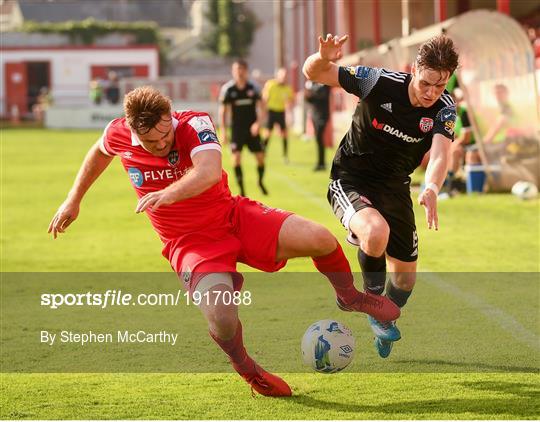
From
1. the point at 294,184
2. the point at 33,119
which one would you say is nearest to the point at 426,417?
the point at 294,184

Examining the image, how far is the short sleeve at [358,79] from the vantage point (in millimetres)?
6816

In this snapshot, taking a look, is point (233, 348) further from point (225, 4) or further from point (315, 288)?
point (225, 4)

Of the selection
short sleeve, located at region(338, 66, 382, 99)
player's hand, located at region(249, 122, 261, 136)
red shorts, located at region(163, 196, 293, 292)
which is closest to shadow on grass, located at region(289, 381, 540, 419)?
red shorts, located at region(163, 196, 293, 292)

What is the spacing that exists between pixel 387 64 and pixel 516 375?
17.8 m

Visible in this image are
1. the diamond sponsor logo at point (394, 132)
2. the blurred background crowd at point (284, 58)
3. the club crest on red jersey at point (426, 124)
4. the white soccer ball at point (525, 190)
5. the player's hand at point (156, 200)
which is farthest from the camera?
the blurred background crowd at point (284, 58)

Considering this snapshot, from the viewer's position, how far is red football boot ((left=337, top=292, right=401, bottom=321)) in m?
6.65

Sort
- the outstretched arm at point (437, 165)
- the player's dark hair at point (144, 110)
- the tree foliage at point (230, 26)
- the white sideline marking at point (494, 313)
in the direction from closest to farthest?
the player's dark hair at point (144, 110) < the outstretched arm at point (437, 165) < the white sideline marking at point (494, 313) < the tree foliage at point (230, 26)

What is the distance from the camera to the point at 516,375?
6.33 metres

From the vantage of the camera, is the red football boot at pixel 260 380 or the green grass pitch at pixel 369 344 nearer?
the green grass pitch at pixel 369 344

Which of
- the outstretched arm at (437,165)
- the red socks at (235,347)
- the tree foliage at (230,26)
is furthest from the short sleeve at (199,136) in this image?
the tree foliage at (230,26)

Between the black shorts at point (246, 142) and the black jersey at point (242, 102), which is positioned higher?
the black jersey at point (242, 102)

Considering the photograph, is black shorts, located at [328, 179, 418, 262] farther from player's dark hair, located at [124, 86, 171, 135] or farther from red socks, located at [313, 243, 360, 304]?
player's dark hair, located at [124, 86, 171, 135]

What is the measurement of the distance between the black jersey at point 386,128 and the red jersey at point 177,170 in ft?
3.86

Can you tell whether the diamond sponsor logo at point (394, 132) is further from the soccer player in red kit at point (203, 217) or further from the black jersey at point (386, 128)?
the soccer player in red kit at point (203, 217)
